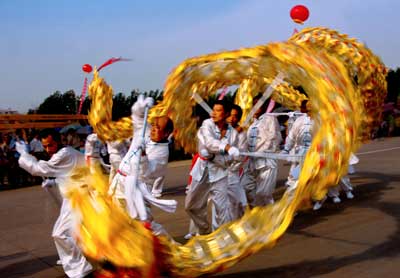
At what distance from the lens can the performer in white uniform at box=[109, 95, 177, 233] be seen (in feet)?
13.1

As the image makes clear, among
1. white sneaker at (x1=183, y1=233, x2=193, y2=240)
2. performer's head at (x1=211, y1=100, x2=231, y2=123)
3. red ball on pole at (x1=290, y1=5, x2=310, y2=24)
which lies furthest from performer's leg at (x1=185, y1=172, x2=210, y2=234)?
red ball on pole at (x1=290, y1=5, x2=310, y2=24)

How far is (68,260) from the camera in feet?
14.5

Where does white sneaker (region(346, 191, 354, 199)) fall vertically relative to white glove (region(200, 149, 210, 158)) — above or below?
below

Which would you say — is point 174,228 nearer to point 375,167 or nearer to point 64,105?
point 375,167

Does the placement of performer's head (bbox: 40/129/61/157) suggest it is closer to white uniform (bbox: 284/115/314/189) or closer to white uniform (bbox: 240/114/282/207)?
white uniform (bbox: 240/114/282/207)

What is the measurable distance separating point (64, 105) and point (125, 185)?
13168 millimetres

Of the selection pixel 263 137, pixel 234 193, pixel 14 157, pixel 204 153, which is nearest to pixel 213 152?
pixel 204 153

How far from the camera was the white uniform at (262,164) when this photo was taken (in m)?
6.71

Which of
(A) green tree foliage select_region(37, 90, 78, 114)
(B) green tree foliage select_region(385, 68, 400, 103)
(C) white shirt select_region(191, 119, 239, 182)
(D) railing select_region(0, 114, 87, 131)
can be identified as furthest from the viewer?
(B) green tree foliage select_region(385, 68, 400, 103)

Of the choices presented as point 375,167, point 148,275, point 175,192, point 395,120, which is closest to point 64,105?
point 175,192

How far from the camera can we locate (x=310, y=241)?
5.45 metres

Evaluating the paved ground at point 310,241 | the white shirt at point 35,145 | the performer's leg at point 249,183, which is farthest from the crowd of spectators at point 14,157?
the performer's leg at point 249,183

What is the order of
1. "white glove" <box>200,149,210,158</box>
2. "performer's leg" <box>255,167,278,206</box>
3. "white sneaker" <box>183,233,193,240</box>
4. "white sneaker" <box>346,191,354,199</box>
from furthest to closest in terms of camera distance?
1. "white sneaker" <box>346,191,354,199</box>
2. "performer's leg" <box>255,167,278,206</box>
3. "white sneaker" <box>183,233,193,240</box>
4. "white glove" <box>200,149,210,158</box>

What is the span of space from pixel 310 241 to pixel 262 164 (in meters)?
1.59
